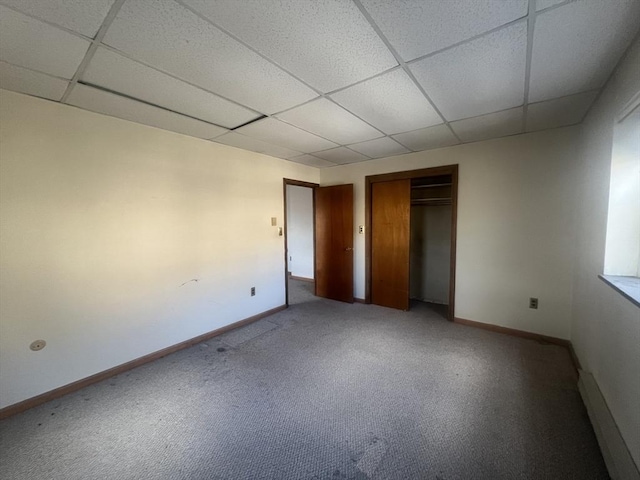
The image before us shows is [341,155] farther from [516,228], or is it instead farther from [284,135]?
[516,228]

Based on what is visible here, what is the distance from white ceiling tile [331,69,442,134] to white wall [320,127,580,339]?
3.85 ft

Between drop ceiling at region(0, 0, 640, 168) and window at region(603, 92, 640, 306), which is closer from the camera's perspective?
drop ceiling at region(0, 0, 640, 168)

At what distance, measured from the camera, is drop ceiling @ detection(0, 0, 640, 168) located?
1244 millimetres

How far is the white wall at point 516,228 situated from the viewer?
285 cm

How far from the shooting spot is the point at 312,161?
4285mm

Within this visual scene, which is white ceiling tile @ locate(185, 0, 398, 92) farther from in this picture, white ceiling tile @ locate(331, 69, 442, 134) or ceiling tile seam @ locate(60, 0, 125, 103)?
ceiling tile seam @ locate(60, 0, 125, 103)

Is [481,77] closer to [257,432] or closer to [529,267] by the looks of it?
[529,267]

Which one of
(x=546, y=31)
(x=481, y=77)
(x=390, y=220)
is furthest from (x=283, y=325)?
(x=546, y=31)

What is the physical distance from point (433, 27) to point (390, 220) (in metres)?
Answer: 2.91

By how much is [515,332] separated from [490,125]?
245cm

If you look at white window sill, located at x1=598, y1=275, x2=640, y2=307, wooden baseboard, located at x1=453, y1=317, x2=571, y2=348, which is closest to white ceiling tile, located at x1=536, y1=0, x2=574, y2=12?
white window sill, located at x1=598, y1=275, x2=640, y2=307

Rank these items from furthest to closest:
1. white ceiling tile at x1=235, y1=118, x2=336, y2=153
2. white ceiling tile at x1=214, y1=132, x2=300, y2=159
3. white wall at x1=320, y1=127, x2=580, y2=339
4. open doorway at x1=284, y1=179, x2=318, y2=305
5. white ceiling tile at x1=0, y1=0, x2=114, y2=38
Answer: open doorway at x1=284, y1=179, x2=318, y2=305 → white ceiling tile at x1=214, y1=132, x2=300, y2=159 → white wall at x1=320, y1=127, x2=580, y2=339 → white ceiling tile at x1=235, y1=118, x2=336, y2=153 → white ceiling tile at x1=0, y1=0, x2=114, y2=38

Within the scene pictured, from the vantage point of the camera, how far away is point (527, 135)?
9.76 feet

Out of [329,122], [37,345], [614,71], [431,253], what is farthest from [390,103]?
Result: [37,345]
